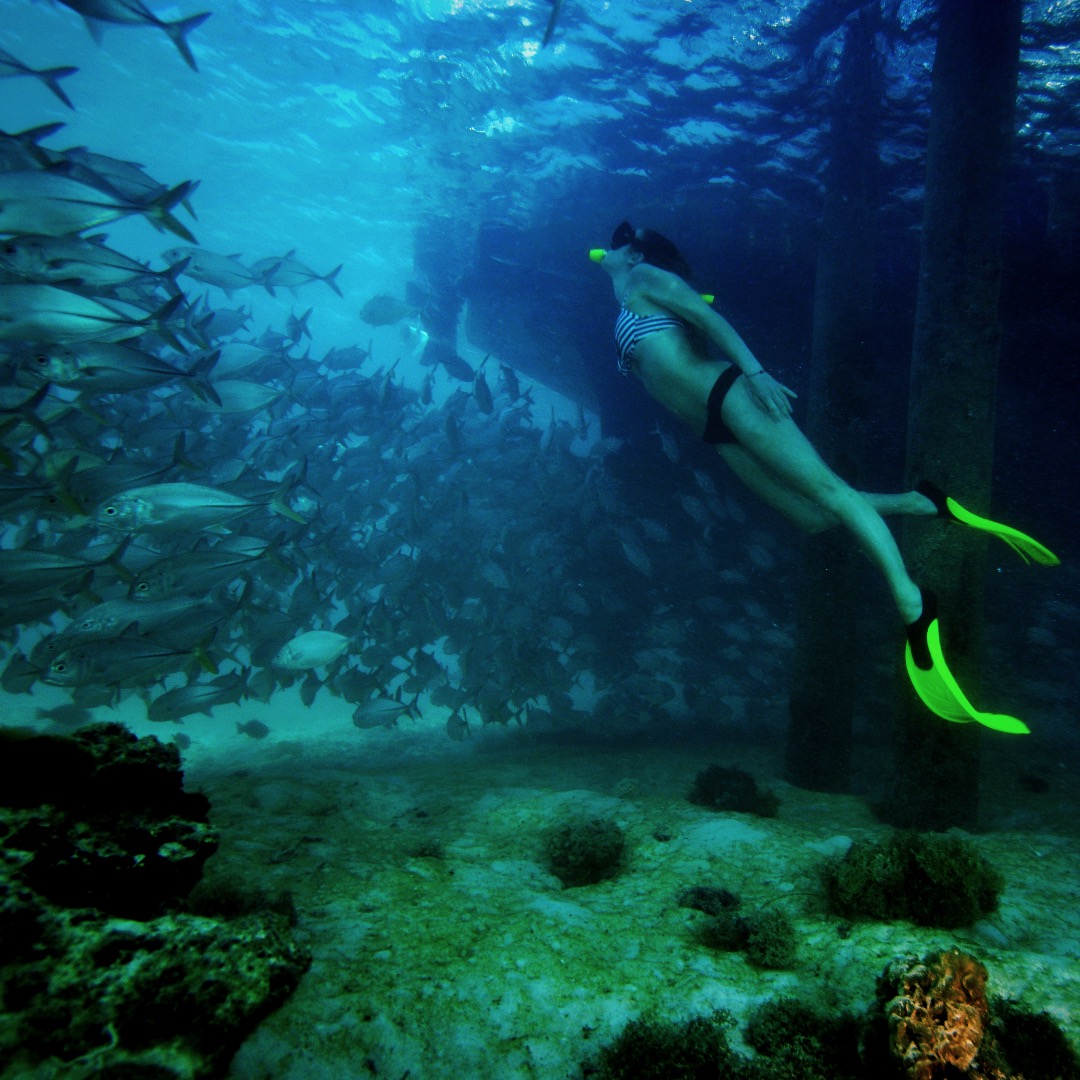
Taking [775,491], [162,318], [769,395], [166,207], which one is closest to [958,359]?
[775,491]

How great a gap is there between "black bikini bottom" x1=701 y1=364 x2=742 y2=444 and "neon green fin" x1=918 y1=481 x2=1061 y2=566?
1.71m

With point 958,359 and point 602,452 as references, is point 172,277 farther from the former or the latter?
point 602,452

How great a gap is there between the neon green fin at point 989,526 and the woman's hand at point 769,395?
1.53 m

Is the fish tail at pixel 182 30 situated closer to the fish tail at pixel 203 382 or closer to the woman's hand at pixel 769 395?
the fish tail at pixel 203 382

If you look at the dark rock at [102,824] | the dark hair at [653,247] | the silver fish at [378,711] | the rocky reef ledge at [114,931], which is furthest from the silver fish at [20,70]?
the silver fish at [378,711]

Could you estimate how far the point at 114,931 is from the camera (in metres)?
1.74

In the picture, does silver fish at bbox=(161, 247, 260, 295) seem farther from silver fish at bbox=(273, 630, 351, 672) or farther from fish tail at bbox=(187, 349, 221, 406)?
silver fish at bbox=(273, 630, 351, 672)

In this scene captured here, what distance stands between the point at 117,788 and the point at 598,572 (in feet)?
32.2

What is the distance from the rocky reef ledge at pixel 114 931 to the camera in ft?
5.06

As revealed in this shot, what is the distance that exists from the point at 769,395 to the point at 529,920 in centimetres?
380

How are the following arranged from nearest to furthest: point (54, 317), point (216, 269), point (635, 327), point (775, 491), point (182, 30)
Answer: point (54, 317), point (635, 327), point (775, 491), point (182, 30), point (216, 269)

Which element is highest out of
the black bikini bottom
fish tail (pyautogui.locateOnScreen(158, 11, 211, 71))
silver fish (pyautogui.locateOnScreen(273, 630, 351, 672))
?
fish tail (pyautogui.locateOnScreen(158, 11, 211, 71))

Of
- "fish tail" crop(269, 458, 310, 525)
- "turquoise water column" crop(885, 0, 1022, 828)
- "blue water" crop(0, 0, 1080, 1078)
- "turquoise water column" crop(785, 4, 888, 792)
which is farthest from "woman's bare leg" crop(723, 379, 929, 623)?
"fish tail" crop(269, 458, 310, 525)

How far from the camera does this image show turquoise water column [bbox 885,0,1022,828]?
15.7ft
